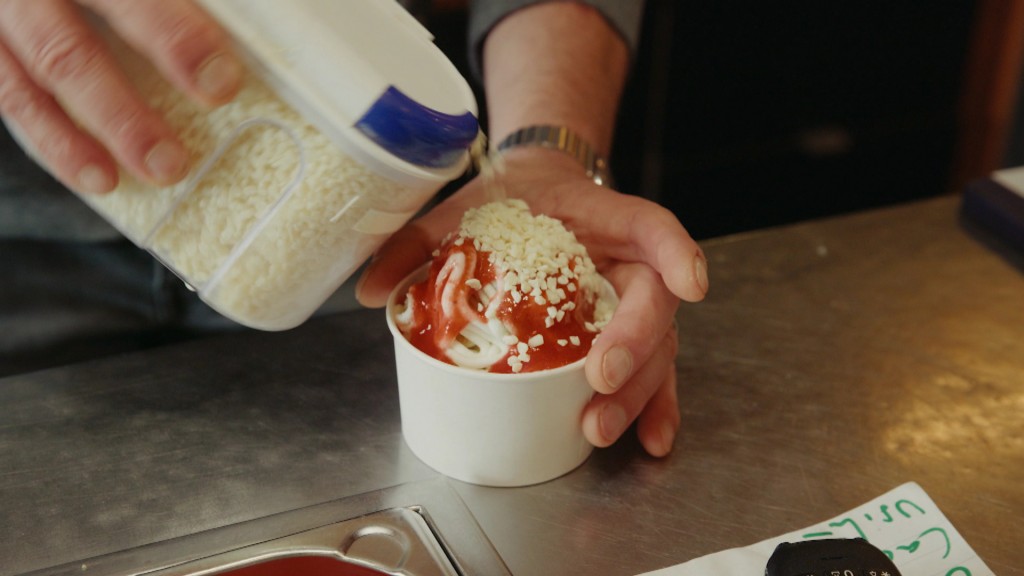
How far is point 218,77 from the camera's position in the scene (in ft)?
2.01

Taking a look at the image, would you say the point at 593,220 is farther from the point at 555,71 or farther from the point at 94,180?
the point at 94,180

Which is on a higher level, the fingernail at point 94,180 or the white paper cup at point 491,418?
the fingernail at point 94,180

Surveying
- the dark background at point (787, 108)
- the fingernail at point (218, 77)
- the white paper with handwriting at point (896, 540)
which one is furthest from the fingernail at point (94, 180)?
the dark background at point (787, 108)

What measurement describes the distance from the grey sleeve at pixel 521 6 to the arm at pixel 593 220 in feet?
0.04

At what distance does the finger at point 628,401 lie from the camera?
82 cm

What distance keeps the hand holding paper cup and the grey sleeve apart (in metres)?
0.49

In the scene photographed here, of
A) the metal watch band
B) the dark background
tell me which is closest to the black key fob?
the metal watch band

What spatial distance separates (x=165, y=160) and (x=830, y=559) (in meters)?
0.53

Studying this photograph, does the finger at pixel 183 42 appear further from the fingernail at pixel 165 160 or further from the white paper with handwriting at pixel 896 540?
the white paper with handwriting at pixel 896 540

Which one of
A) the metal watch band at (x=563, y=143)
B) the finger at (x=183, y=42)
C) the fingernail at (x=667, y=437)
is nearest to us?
the finger at (x=183, y=42)

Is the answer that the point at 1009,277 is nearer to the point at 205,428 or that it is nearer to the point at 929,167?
the point at 205,428

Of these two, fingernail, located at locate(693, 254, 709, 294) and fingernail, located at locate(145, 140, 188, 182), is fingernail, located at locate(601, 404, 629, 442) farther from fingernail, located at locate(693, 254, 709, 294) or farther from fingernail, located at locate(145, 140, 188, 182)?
fingernail, located at locate(145, 140, 188, 182)

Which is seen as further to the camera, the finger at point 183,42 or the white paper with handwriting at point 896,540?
the white paper with handwriting at point 896,540

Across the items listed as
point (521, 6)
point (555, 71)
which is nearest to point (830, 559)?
point (555, 71)
